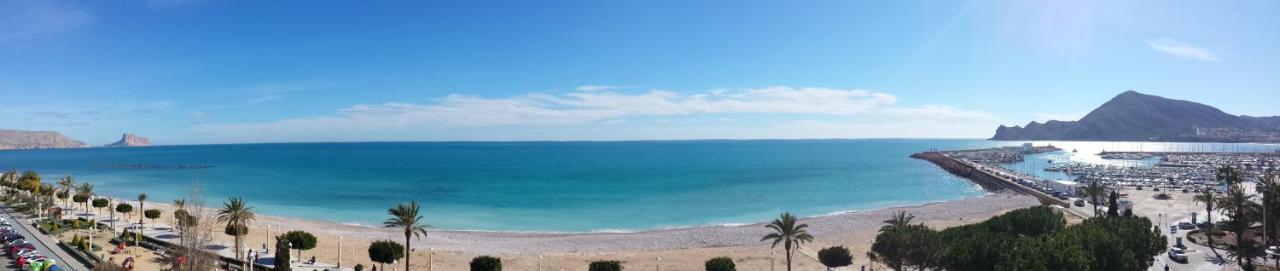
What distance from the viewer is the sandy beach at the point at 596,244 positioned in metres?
35.9

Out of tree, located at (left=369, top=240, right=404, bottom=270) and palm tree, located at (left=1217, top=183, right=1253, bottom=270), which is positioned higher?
palm tree, located at (left=1217, top=183, right=1253, bottom=270)

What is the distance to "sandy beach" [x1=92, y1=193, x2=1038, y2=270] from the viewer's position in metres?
35.9

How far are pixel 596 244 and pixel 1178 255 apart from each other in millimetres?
33927

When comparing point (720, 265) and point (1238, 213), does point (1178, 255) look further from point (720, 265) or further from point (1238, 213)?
point (720, 265)

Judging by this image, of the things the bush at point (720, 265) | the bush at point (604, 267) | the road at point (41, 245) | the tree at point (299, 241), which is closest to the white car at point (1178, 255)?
the bush at point (720, 265)

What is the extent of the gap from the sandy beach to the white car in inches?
613

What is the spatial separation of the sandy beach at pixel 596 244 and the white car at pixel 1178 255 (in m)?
15.6

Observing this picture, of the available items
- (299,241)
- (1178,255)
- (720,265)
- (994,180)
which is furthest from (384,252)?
(994,180)

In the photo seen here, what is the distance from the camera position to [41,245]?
3328cm

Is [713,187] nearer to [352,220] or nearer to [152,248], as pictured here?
[352,220]

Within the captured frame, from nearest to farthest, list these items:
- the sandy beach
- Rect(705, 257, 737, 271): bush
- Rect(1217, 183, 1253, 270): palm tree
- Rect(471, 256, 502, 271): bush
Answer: Rect(705, 257, 737, 271): bush
Rect(471, 256, 502, 271): bush
Rect(1217, 183, 1253, 270): palm tree
the sandy beach

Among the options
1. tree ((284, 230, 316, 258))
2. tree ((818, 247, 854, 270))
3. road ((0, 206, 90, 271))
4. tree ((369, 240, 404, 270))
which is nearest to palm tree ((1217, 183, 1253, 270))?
tree ((818, 247, 854, 270))

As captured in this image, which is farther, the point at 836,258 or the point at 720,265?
the point at 836,258

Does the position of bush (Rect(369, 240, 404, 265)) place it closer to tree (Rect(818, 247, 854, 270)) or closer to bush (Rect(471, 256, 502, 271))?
bush (Rect(471, 256, 502, 271))
